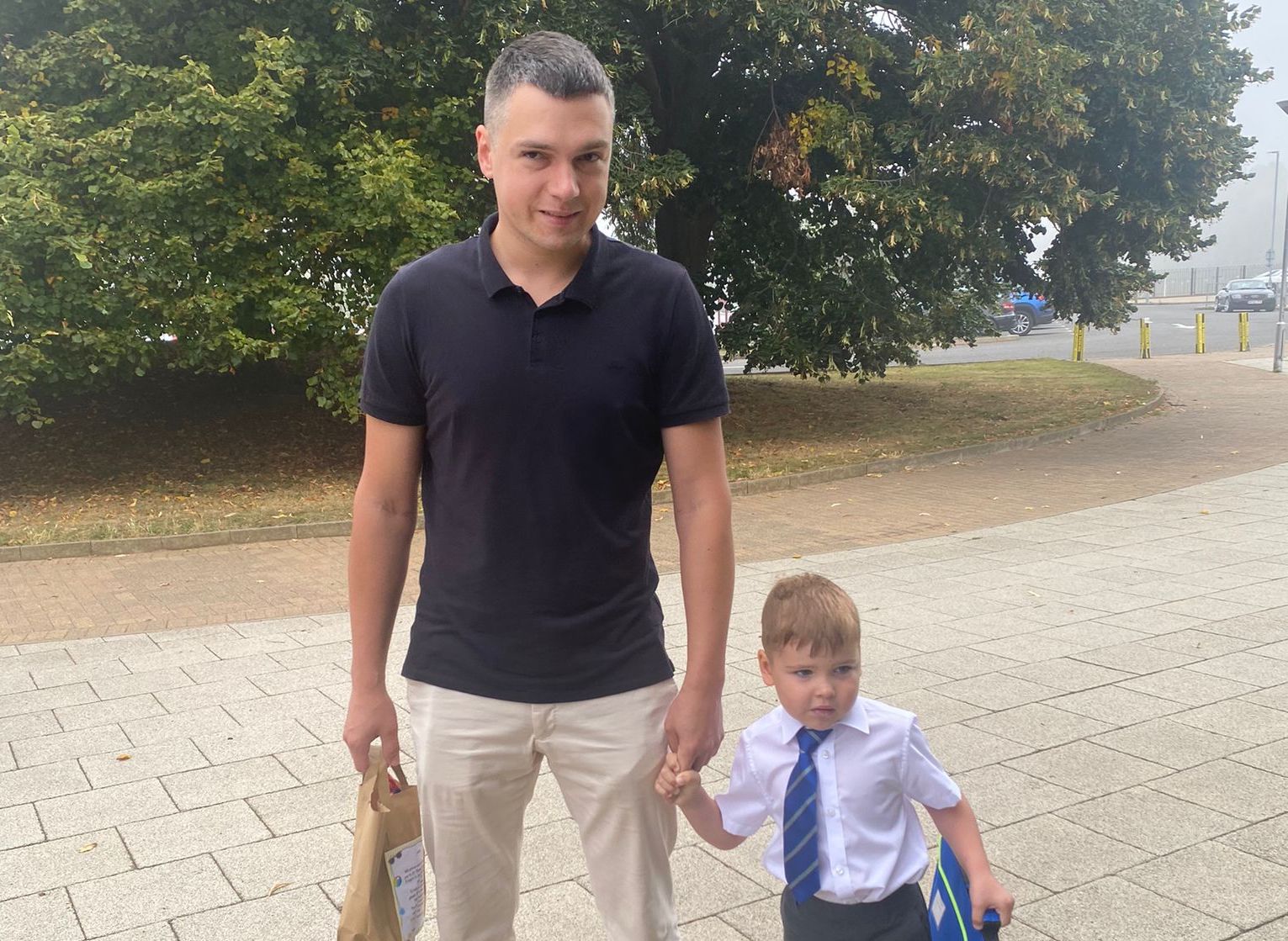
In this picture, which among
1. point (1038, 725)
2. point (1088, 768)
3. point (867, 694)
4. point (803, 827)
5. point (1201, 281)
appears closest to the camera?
point (803, 827)

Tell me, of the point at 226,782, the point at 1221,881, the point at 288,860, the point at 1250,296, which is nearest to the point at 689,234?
the point at 226,782

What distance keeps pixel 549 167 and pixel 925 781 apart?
50.8 inches

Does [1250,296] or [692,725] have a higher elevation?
[1250,296]

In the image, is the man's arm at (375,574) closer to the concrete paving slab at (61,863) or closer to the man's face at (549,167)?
the man's face at (549,167)

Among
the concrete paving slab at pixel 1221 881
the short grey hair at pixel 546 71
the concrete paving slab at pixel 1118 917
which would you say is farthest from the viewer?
the concrete paving slab at pixel 1221 881

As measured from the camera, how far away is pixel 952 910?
88.4 inches

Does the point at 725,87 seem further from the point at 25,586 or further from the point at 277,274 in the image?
the point at 25,586

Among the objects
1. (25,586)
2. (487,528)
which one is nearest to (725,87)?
(25,586)

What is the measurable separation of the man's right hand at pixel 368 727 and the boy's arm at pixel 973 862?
101cm

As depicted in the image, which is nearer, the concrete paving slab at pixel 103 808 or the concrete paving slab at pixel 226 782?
the concrete paving slab at pixel 103 808

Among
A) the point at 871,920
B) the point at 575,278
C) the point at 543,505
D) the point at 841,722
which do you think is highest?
the point at 575,278

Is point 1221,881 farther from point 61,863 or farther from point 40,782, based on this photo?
point 40,782

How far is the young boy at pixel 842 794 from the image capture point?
89.2 inches

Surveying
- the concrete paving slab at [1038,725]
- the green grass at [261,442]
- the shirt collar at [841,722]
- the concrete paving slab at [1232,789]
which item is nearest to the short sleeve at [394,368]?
the shirt collar at [841,722]
